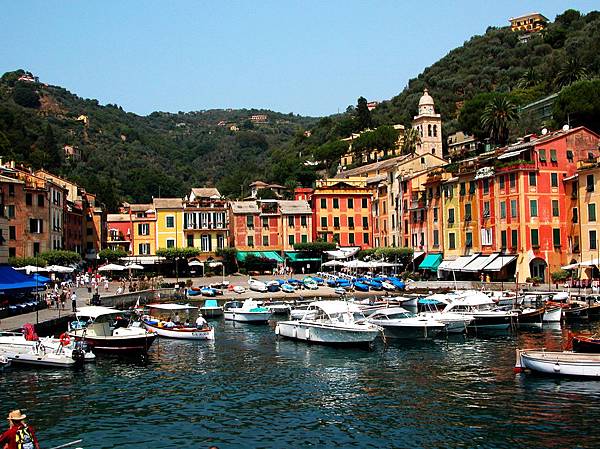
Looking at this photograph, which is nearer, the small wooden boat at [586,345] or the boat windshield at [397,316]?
the small wooden boat at [586,345]

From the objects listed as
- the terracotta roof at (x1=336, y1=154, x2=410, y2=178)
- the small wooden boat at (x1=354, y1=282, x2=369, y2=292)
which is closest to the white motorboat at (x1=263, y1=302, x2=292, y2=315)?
the small wooden boat at (x1=354, y1=282, x2=369, y2=292)

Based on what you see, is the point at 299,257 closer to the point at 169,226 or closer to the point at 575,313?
the point at 169,226

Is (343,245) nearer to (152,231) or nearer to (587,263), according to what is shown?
(152,231)

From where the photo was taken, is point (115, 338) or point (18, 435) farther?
point (115, 338)

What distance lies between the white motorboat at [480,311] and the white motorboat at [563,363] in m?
16.8

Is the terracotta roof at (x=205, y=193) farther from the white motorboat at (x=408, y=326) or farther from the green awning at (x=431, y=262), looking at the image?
the white motorboat at (x=408, y=326)

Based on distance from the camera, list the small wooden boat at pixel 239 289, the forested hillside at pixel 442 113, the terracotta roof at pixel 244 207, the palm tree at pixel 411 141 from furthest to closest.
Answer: the palm tree at pixel 411 141 → the forested hillside at pixel 442 113 → the terracotta roof at pixel 244 207 → the small wooden boat at pixel 239 289

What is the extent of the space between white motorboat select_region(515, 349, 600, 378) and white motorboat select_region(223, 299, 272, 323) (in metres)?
28.0

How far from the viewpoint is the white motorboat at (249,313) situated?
193ft

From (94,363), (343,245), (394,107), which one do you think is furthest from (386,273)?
(394,107)

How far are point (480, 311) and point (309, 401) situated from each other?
26808 mm

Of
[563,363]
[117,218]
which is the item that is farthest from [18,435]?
[117,218]

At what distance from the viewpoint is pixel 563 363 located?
33.7m

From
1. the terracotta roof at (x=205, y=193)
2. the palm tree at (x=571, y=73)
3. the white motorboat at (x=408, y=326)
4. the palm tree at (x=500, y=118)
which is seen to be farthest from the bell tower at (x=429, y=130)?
the white motorboat at (x=408, y=326)
